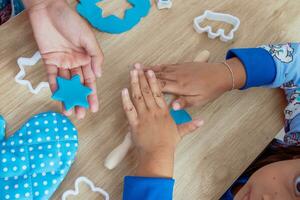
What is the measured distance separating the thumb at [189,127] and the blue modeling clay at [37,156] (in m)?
0.19

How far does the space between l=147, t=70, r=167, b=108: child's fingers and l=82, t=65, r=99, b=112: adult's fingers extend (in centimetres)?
11

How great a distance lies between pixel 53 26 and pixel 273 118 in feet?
1.59

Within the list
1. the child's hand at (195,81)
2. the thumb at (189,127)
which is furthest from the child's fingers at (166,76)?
the thumb at (189,127)

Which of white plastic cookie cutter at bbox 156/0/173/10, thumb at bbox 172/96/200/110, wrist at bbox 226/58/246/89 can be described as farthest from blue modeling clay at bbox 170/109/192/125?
white plastic cookie cutter at bbox 156/0/173/10

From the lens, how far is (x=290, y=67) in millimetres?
792

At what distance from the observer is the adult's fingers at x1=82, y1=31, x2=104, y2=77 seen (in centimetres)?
68

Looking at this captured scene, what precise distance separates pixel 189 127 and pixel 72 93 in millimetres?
220

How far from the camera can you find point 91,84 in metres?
0.67

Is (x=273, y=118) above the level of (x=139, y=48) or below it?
below

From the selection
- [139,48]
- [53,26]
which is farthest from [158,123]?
[53,26]

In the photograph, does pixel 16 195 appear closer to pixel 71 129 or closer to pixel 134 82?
pixel 71 129

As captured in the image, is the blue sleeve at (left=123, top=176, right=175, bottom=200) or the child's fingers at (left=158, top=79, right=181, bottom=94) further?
the child's fingers at (left=158, top=79, right=181, bottom=94)

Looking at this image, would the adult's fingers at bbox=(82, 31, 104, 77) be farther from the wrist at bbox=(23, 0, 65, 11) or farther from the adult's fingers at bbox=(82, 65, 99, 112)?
the wrist at bbox=(23, 0, 65, 11)

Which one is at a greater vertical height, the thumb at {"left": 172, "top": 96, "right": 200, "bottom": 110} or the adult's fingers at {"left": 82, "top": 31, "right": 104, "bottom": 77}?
the adult's fingers at {"left": 82, "top": 31, "right": 104, "bottom": 77}
